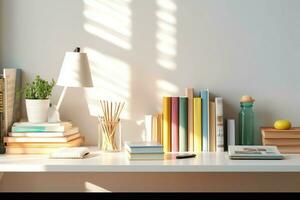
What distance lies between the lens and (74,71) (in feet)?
7.13

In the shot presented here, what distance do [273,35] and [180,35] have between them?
0.43m

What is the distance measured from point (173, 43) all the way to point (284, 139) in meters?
0.67

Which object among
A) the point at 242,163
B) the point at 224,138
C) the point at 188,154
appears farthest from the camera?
the point at 224,138

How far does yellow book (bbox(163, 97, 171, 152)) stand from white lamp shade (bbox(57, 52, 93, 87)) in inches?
13.8

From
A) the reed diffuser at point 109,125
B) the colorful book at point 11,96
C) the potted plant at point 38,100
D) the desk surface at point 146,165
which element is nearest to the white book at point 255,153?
the desk surface at point 146,165

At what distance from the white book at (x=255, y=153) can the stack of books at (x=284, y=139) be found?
0.33 feet

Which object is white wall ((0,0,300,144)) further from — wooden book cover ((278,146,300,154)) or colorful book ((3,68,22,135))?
wooden book cover ((278,146,300,154))

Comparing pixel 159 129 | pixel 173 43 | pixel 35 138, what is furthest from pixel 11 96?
pixel 173 43

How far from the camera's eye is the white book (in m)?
2.00

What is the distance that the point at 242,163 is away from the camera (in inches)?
75.5

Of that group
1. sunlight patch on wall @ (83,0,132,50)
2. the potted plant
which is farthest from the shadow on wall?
the potted plant

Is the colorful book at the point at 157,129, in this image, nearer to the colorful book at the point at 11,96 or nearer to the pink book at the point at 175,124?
the pink book at the point at 175,124
